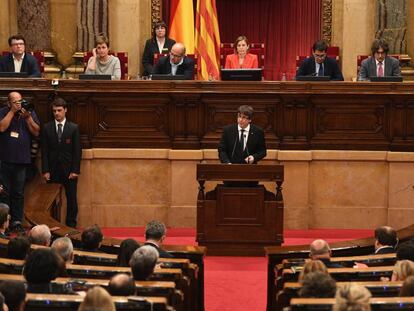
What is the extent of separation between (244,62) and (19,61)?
9.06 ft

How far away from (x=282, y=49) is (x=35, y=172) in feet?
22.0

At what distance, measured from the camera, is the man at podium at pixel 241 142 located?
9.96 m

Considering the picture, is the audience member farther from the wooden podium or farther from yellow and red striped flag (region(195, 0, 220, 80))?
yellow and red striped flag (region(195, 0, 220, 80))

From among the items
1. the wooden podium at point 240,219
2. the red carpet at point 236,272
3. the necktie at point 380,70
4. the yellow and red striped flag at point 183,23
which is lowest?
the red carpet at point 236,272

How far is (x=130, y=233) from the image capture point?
1066cm

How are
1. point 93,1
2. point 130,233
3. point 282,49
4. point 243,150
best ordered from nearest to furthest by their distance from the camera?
point 243,150, point 130,233, point 93,1, point 282,49

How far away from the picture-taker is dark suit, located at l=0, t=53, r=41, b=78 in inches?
442

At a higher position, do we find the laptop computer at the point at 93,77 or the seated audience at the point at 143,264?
the laptop computer at the point at 93,77

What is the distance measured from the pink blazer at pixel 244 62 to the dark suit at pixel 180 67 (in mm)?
810

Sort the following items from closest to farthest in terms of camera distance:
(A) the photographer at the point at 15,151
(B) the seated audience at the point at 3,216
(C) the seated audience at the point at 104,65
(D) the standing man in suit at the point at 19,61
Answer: (B) the seated audience at the point at 3,216, (A) the photographer at the point at 15,151, (D) the standing man in suit at the point at 19,61, (C) the seated audience at the point at 104,65

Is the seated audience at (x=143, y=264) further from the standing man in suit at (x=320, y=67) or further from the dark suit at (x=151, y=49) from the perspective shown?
the dark suit at (x=151, y=49)

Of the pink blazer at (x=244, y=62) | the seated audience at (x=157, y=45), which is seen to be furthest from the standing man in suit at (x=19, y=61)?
the pink blazer at (x=244, y=62)

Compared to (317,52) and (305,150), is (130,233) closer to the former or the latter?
(305,150)

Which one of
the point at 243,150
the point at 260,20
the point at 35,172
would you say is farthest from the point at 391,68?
the point at 260,20
